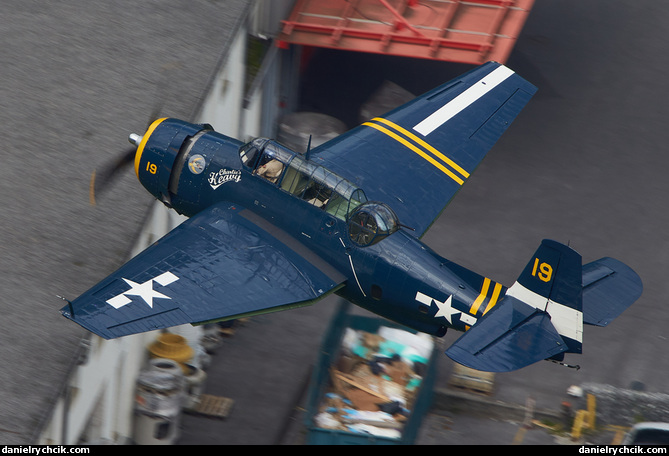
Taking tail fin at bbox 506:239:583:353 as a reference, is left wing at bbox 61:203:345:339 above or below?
below

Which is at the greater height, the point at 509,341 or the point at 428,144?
the point at 428,144

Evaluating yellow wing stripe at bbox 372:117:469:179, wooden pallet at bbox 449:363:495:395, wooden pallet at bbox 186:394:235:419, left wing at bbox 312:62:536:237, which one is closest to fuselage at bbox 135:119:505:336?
left wing at bbox 312:62:536:237

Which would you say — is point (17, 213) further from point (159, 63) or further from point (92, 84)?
point (159, 63)

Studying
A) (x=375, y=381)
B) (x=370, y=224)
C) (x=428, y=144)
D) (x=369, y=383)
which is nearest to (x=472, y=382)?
(x=375, y=381)

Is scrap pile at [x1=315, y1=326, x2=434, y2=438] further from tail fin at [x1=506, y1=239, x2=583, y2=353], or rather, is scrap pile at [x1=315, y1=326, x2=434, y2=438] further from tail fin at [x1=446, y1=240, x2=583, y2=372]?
tail fin at [x1=506, y1=239, x2=583, y2=353]

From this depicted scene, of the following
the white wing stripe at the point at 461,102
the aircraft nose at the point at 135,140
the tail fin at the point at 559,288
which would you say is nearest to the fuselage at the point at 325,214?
the aircraft nose at the point at 135,140

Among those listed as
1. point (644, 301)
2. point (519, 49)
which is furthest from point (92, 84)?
point (519, 49)

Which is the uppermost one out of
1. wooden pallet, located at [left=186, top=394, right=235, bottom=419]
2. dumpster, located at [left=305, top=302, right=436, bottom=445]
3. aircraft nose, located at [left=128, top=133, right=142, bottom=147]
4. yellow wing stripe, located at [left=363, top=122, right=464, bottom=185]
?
yellow wing stripe, located at [left=363, top=122, right=464, bottom=185]

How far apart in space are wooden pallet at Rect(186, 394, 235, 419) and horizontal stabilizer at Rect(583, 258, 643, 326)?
860cm

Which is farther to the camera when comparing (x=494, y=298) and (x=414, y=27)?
(x=414, y=27)

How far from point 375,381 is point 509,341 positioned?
514 centimetres

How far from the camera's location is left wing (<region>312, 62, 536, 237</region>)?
1906 cm

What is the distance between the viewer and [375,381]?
63.1 feet

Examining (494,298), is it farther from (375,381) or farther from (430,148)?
(430,148)
